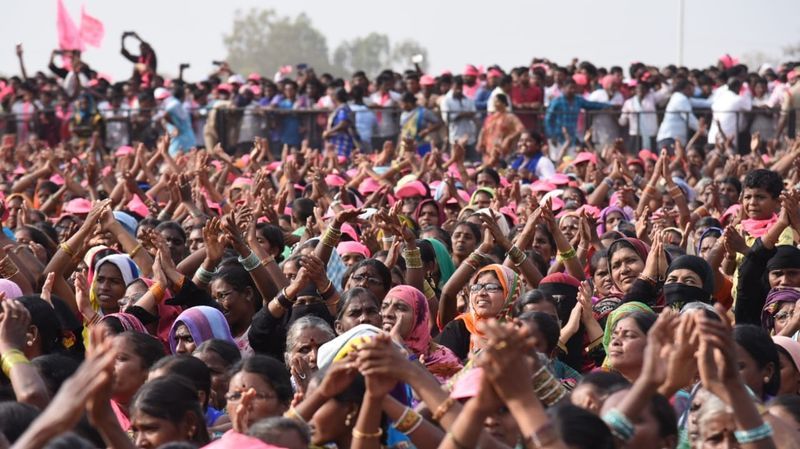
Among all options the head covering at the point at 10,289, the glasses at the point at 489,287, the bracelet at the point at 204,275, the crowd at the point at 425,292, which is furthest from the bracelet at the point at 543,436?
the bracelet at the point at 204,275

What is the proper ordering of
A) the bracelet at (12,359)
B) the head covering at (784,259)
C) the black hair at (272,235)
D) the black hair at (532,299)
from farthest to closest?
the black hair at (272,235) → the head covering at (784,259) → the black hair at (532,299) → the bracelet at (12,359)

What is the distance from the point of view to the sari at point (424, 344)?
19.6 feet

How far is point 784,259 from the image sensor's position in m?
6.72

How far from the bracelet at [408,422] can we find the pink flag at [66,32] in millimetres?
22320

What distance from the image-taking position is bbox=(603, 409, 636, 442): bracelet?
392 cm

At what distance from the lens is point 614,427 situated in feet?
12.9

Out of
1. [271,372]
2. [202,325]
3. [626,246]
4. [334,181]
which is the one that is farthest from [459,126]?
[271,372]

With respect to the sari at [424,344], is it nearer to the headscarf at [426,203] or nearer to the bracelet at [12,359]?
the bracelet at [12,359]

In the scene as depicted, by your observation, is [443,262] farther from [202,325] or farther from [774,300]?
[202,325]

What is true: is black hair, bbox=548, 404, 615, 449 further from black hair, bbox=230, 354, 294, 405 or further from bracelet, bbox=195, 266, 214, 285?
bracelet, bbox=195, 266, 214, 285

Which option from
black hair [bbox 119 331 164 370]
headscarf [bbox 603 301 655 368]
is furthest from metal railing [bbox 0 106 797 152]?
black hair [bbox 119 331 164 370]

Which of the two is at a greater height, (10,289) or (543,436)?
(543,436)

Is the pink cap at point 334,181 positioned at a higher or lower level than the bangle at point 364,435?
lower

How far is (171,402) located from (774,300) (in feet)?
10.0
